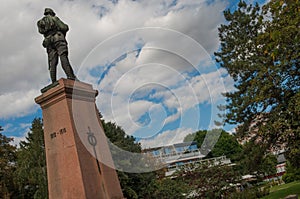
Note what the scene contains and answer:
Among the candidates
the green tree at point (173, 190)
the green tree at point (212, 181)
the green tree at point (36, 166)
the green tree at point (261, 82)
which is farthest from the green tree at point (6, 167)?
the green tree at point (261, 82)

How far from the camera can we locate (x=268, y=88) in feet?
47.7

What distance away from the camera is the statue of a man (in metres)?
7.52

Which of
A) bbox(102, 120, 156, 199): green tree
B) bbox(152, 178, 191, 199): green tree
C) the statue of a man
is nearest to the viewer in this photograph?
the statue of a man

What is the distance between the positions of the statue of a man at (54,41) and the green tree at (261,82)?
726 centimetres

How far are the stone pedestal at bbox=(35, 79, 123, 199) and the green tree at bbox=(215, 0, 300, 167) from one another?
7391mm

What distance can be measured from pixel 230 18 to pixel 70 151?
16.7 meters

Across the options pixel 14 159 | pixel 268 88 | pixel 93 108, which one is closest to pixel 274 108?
pixel 268 88

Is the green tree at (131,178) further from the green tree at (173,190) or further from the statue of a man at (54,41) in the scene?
the statue of a man at (54,41)

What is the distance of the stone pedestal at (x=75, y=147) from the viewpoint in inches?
248

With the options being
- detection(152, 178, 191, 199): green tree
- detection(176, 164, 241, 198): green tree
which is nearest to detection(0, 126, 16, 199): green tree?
detection(152, 178, 191, 199): green tree

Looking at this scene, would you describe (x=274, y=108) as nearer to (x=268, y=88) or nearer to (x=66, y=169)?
(x=268, y=88)

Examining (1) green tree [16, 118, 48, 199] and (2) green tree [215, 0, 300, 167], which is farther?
(1) green tree [16, 118, 48, 199]

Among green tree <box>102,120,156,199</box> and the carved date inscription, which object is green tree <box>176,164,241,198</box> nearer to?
green tree <box>102,120,156,199</box>

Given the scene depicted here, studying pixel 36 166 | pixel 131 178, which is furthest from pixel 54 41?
pixel 131 178
